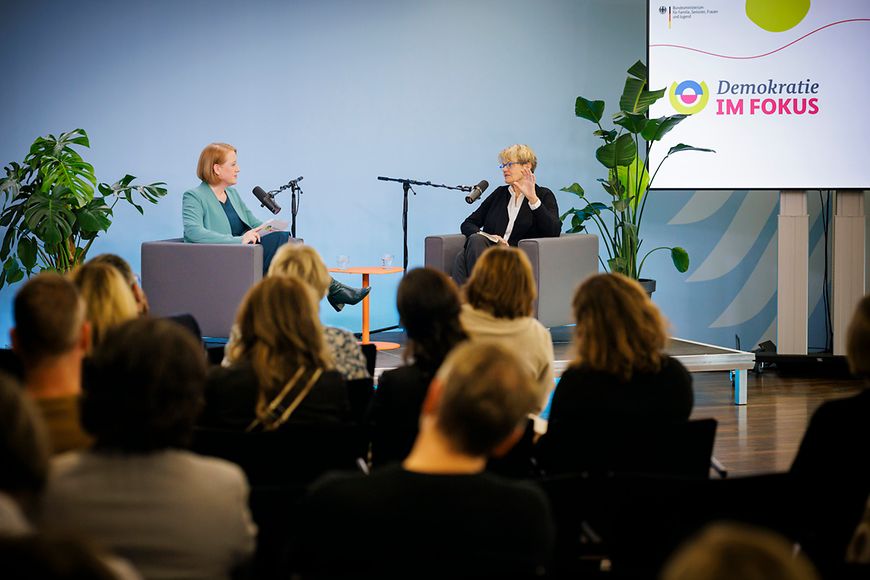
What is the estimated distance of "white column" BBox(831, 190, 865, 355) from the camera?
6.87m

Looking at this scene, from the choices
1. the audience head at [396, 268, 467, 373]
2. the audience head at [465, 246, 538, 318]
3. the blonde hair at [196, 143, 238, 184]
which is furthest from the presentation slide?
the audience head at [396, 268, 467, 373]

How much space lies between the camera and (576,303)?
296 cm

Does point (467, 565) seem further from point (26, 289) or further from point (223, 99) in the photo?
point (223, 99)

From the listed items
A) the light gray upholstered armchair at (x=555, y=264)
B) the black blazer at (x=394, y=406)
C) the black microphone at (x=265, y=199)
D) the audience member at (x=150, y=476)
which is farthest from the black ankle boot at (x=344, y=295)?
the audience member at (x=150, y=476)

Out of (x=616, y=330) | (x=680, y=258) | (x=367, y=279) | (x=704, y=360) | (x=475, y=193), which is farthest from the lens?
(x=680, y=258)

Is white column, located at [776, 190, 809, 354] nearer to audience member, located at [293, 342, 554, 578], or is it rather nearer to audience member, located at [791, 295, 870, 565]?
audience member, located at [791, 295, 870, 565]

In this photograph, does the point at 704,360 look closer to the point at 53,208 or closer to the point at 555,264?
the point at 555,264

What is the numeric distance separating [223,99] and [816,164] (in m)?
4.22

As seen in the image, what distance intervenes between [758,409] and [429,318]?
3501 millimetres

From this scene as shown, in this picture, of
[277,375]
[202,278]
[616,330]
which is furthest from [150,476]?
[202,278]

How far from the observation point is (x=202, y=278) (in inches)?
247

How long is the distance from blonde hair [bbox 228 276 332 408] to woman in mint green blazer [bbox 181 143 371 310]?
368 cm

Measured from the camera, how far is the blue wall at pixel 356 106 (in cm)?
731

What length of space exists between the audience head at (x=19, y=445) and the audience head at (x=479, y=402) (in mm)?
634
